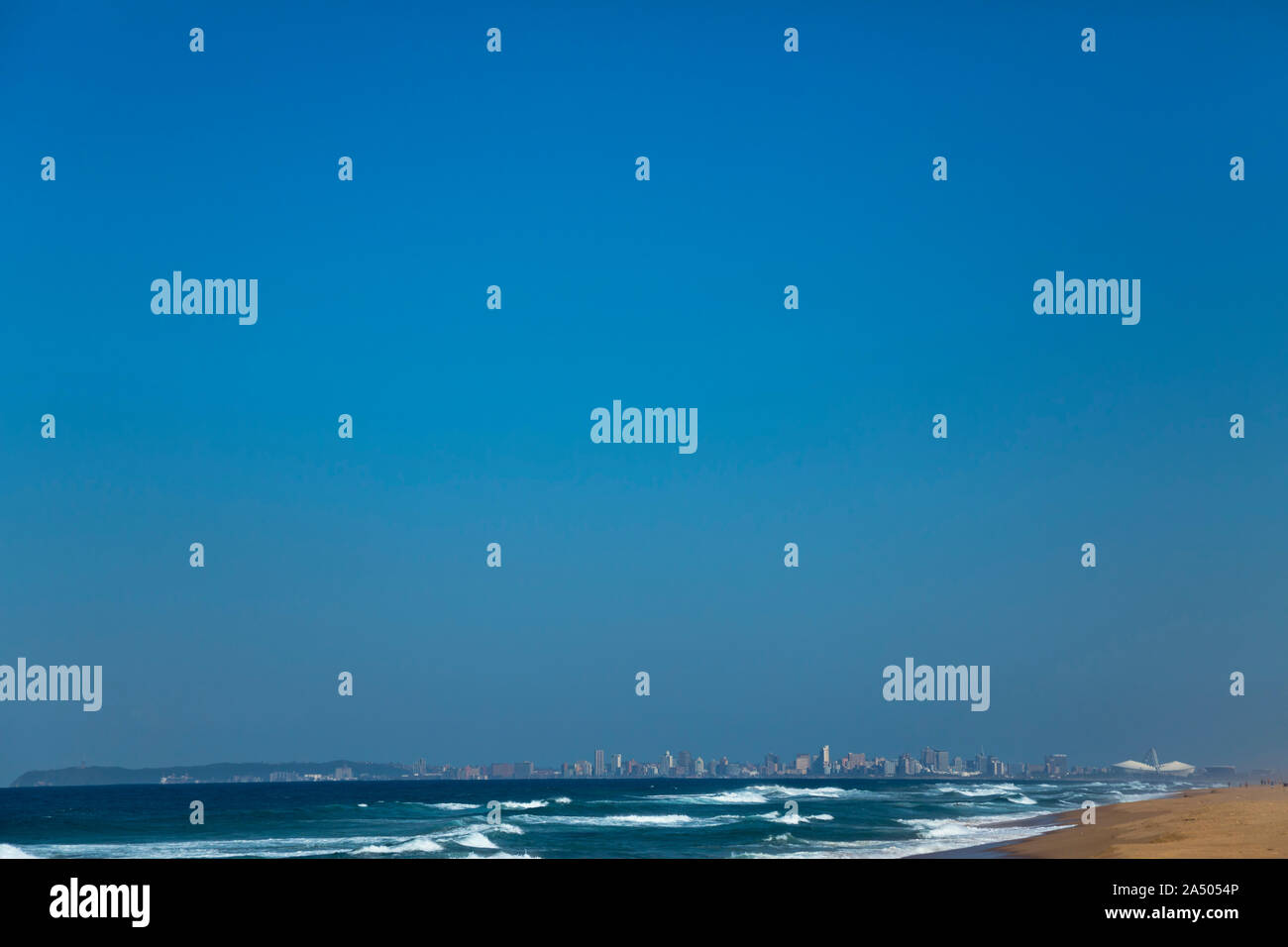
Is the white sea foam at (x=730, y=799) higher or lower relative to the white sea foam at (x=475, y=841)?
lower

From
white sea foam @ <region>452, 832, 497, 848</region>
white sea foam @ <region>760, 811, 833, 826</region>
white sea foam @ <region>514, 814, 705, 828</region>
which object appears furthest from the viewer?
white sea foam @ <region>514, 814, 705, 828</region>

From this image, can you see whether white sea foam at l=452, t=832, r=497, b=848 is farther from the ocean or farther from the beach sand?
the beach sand

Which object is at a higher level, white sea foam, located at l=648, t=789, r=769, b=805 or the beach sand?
the beach sand

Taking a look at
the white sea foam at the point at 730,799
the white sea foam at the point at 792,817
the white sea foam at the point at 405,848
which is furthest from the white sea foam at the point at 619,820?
the white sea foam at the point at 405,848

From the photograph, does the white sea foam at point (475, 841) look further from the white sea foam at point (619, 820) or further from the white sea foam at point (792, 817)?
the white sea foam at point (792, 817)

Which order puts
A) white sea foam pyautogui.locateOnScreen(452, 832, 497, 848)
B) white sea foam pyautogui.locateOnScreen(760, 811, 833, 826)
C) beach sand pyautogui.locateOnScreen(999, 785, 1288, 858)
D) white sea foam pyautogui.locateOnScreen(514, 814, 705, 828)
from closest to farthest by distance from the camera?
beach sand pyautogui.locateOnScreen(999, 785, 1288, 858) → white sea foam pyautogui.locateOnScreen(452, 832, 497, 848) → white sea foam pyautogui.locateOnScreen(760, 811, 833, 826) → white sea foam pyautogui.locateOnScreen(514, 814, 705, 828)

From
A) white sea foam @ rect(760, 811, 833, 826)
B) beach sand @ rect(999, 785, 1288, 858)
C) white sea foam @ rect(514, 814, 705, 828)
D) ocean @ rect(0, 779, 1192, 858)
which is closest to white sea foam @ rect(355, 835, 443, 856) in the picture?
ocean @ rect(0, 779, 1192, 858)
